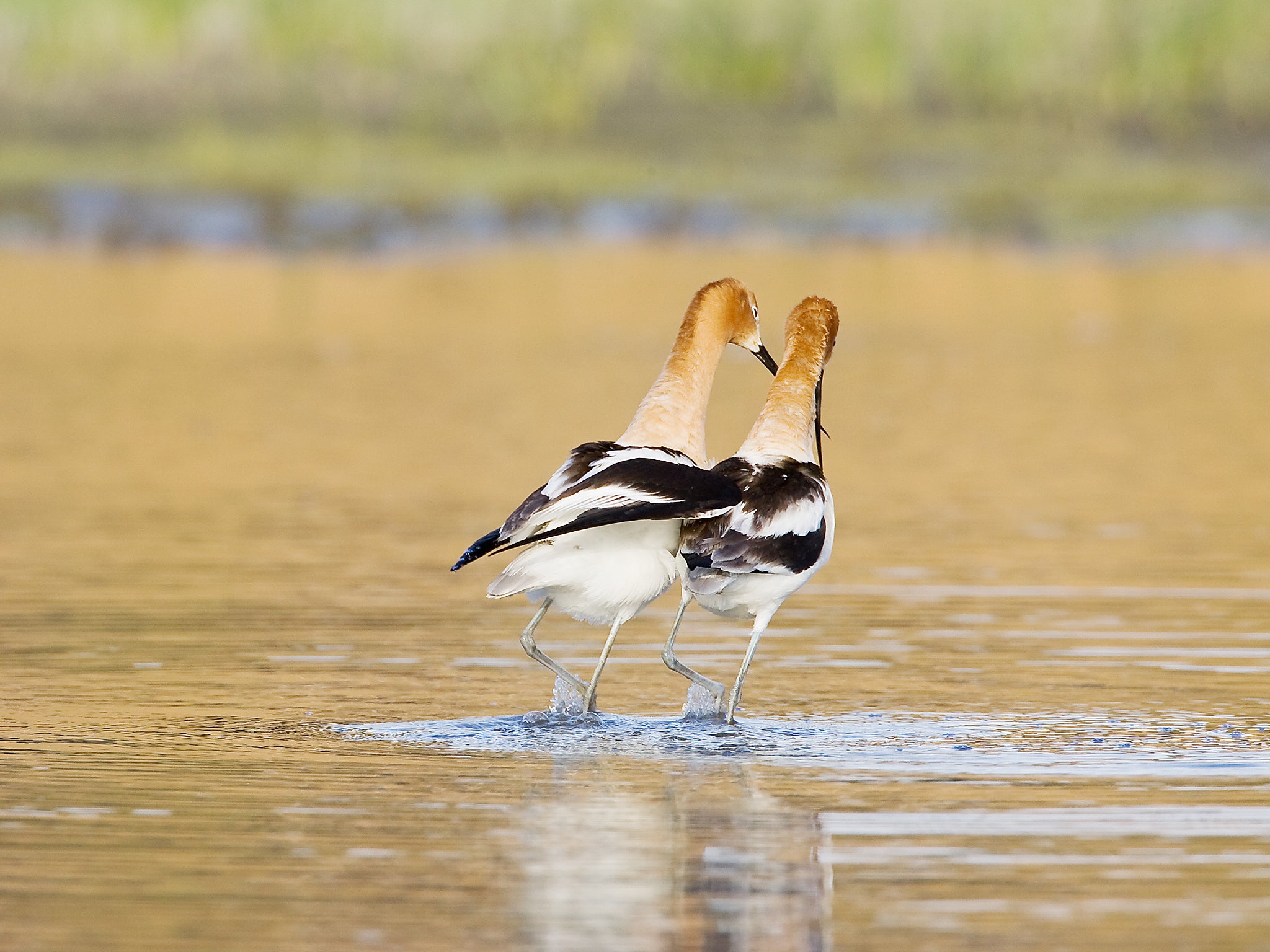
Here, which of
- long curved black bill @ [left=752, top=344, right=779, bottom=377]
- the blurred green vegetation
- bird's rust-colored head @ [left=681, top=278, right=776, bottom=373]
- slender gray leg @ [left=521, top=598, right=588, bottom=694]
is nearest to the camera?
slender gray leg @ [left=521, top=598, right=588, bottom=694]

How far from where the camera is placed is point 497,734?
852 centimetres

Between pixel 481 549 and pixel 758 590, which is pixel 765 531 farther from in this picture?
pixel 481 549

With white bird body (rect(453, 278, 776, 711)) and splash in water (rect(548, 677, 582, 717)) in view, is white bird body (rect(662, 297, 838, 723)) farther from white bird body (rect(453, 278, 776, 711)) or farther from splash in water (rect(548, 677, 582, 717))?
splash in water (rect(548, 677, 582, 717))

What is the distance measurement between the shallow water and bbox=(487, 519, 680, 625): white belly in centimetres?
43

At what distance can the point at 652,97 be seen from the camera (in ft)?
125

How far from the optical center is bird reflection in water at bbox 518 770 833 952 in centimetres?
596

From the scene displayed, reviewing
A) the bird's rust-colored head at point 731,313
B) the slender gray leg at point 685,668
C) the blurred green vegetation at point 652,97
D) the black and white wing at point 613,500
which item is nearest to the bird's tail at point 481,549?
the black and white wing at point 613,500

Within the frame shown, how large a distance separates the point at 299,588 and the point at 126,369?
10.6 metres

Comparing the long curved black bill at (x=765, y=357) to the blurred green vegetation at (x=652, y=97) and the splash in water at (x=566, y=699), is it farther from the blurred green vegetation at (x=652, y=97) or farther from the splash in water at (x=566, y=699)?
the blurred green vegetation at (x=652, y=97)

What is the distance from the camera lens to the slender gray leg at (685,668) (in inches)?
350

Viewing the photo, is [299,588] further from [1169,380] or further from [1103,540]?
[1169,380]

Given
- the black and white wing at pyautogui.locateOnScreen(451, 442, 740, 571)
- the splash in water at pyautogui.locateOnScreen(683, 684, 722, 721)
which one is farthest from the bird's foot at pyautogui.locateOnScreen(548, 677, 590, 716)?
the black and white wing at pyautogui.locateOnScreen(451, 442, 740, 571)

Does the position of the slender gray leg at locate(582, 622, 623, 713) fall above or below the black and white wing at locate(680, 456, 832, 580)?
below

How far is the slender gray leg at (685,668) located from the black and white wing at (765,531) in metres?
0.33
